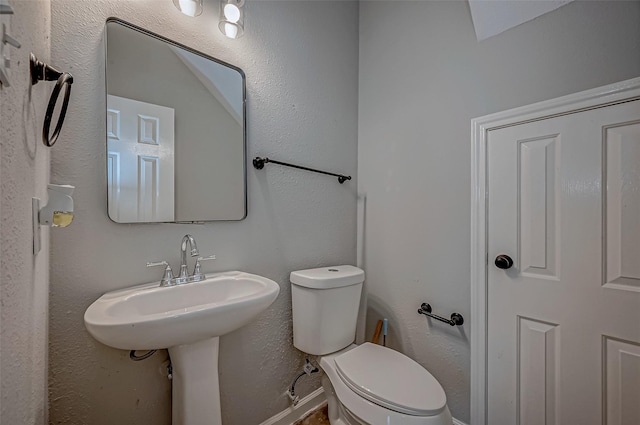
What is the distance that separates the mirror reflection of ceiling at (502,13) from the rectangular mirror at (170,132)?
45.4 inches

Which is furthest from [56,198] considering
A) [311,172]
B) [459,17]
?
[459,17]

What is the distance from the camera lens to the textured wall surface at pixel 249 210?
2.96 feet

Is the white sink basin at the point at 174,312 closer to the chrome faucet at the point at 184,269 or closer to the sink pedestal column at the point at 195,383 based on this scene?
the chrome faucet at the point at 184,269

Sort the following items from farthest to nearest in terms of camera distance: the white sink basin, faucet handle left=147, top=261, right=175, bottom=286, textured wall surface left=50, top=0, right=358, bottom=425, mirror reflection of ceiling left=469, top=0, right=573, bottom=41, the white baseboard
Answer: the white baseboard < mirror reflection of ceiling left=469, top=0, right=573, bottom=41 < faucet handle left=147, top=261, right=175, bottom=286 < textured wall surface left=50, top=0, right=358, bottom=425 < the white sink basin

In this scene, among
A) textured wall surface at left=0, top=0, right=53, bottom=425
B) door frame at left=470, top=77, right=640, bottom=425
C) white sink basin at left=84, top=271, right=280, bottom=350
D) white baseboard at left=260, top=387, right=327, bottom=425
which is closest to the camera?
textured wall surface at left=0, top=0, right=53, bottom=425

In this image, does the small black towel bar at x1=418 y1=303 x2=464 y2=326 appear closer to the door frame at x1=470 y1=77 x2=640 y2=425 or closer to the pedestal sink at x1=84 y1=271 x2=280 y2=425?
the door frame at x1=470 y1=77 x2=640 y2=425

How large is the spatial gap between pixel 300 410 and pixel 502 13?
221 centimetres

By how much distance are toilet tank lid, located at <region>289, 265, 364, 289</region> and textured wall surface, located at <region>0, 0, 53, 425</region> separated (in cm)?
90

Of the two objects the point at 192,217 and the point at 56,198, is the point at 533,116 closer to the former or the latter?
the point at 192,217

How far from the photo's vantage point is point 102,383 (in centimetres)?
95

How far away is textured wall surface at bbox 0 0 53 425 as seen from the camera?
457 millimetres

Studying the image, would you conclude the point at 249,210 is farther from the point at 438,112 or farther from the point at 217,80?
the point at 438,112

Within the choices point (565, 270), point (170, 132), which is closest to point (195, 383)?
point (170, 132)

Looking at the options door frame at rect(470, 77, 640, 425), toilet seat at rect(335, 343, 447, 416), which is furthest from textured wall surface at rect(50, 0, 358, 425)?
door frame at rect(470, 77, 640, 425)
